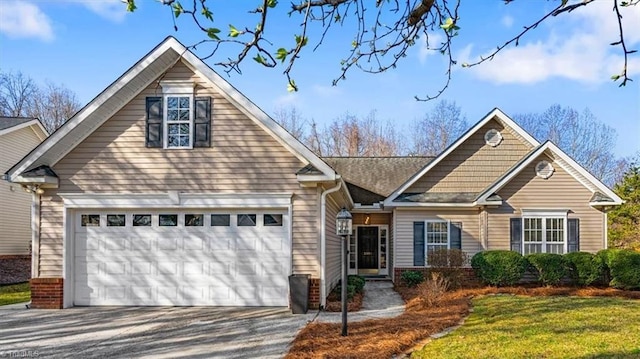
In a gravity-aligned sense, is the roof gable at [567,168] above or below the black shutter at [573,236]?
above

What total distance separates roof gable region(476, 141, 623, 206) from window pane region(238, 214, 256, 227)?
734 cm

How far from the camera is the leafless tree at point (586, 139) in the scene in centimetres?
3538

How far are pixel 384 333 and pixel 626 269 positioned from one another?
9.26 meters

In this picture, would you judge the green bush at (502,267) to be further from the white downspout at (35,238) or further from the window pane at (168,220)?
the white downspout at (35,238)

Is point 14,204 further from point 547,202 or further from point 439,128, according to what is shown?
point 439,128

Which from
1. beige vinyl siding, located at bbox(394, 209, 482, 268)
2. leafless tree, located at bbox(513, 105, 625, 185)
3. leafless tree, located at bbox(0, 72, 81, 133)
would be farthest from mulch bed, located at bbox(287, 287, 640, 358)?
leafless tree, located at bbox(0, 72, 81, 133)

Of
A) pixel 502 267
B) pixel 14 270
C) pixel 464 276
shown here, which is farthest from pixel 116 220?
pixel 14 270

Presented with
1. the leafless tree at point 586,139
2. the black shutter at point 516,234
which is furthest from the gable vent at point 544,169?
the leafless tree at point 586,139

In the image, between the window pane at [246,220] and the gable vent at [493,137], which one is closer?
the window pane at [246,220]

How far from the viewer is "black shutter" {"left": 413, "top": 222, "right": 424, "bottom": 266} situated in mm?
15688

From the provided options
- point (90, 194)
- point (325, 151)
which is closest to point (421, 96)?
point (90, 194)

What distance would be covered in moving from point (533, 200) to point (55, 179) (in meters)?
12.9

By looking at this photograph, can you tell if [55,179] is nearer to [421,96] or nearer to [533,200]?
[421,96]

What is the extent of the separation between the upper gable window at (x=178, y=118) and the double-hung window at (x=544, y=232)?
9.93 meters
